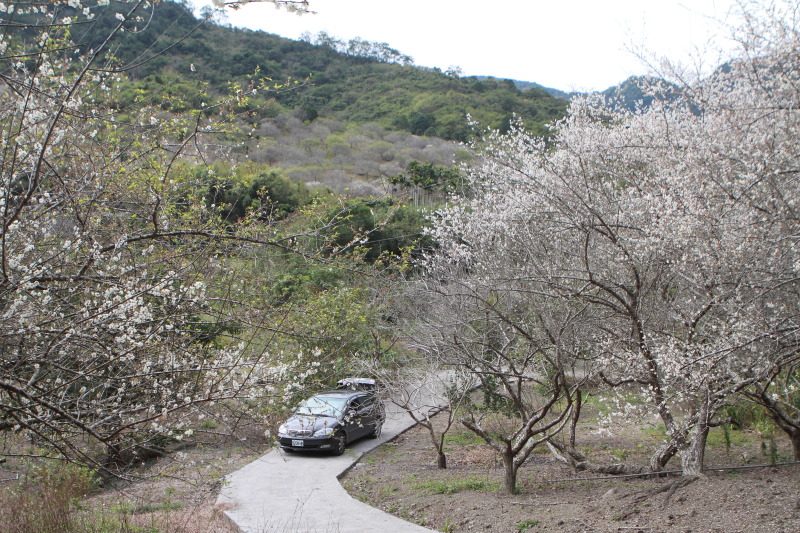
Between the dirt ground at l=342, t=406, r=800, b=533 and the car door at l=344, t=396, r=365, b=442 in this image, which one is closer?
the dirt ground at l=342, t=406, r=800, b=533

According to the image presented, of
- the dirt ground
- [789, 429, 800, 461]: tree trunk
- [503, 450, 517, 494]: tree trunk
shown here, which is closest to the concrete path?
the dirt ground

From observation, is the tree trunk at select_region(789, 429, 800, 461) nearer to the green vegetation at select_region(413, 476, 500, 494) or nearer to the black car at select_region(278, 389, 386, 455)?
the green vegetation at select_region(413, 476, 500, 494)

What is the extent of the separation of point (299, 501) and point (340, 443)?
4291mm

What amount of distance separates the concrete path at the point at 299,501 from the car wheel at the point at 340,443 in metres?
0.26

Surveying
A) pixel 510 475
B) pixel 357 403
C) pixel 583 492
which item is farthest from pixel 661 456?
pixel 357 403

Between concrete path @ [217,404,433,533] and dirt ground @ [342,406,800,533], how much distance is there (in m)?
0.42

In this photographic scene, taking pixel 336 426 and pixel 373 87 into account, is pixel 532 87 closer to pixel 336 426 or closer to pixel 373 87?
pixel 373 87

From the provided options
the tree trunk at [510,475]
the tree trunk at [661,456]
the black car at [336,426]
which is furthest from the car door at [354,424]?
the tree trunk at [661,456]

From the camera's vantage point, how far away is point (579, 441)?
14078mm

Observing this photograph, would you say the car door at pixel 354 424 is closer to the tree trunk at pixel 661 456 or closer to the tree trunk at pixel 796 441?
the tree trunk at pixel 661 456

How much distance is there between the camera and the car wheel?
539 inches

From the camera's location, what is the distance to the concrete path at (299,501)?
8.28 metres

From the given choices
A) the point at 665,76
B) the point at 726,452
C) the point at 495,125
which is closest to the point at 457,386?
the point at 726,452

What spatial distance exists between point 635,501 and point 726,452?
13.7 feet
